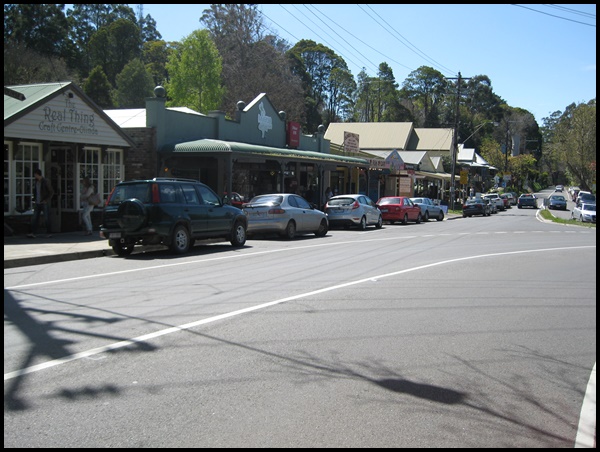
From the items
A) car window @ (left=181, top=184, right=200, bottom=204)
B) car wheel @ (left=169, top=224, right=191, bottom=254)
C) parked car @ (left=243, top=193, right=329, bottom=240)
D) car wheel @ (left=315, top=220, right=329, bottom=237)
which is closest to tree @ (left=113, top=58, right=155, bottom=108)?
car wheel @ (left=315, top=220, right=329, bottom=237)

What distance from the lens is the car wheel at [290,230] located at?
20000 mm

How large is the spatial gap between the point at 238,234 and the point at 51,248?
5.10 metres

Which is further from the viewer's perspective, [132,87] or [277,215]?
[132,87]

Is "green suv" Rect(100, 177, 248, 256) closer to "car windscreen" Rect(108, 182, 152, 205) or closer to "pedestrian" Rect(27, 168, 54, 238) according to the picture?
"car windscreen" Rect(108, 182, 152, 205)

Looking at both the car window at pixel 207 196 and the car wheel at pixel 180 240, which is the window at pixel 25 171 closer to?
the car window at pixel 207 196

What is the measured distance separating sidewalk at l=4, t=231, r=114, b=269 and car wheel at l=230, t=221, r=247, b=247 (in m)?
3.48

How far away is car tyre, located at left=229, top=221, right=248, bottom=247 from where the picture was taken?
17.3 m

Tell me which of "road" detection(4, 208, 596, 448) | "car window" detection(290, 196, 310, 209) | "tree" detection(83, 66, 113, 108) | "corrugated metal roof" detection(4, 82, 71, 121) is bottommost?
"road" detection(4, 208, 596, 448)

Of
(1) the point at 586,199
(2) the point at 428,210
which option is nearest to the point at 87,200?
(2) the point at 428,210

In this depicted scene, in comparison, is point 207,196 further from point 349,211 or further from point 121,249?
point 349,211

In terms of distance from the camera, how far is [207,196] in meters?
16.4

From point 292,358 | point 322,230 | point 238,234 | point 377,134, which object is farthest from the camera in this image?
point 377,134

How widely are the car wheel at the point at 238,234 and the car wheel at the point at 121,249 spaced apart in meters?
3.15

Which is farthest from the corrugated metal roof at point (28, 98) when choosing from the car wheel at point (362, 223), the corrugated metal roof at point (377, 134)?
the corrugated metal roof at point (377, 134)
